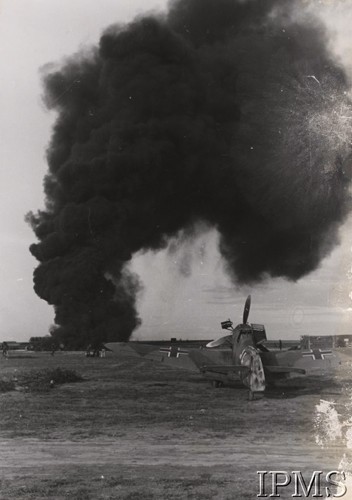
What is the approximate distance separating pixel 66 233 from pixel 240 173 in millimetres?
3414

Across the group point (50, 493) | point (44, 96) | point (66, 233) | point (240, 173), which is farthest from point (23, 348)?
point (240, 173)

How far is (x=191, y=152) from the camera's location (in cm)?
917

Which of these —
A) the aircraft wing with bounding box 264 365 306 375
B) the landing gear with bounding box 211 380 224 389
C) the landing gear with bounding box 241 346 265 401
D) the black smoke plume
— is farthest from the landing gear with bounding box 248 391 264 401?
the black smoke plume

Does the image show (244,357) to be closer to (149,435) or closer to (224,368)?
(224,368)

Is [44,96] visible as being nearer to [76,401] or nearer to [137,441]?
[76,401]

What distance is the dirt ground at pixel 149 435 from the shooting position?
691 centimetres

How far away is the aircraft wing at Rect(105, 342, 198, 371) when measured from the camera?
9.22 m

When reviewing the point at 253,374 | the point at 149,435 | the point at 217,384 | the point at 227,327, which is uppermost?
the point at 227,327

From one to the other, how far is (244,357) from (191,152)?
13.4 ft

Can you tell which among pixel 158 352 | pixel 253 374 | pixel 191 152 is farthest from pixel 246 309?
pixel 191 152

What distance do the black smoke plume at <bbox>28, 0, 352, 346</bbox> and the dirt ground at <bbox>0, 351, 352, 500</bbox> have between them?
130 centimetres

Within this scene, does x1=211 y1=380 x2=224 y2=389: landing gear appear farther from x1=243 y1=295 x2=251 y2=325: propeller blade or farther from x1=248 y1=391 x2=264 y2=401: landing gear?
x1=243 y1=295 x2=251 y2=325: propeller blade

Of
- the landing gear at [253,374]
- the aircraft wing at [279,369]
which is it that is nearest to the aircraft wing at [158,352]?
the landing gear at [253,374]

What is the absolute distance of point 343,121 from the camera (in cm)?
841
